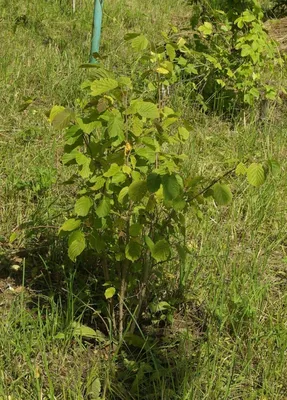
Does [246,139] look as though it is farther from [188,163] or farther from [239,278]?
[239,278]

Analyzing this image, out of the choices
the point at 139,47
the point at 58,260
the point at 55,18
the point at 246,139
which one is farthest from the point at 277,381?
the point at 55,18

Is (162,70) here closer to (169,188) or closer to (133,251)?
(169,188)

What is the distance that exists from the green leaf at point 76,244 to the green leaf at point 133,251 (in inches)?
6.4

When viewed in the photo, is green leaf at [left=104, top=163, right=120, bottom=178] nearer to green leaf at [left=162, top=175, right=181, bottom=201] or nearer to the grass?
green leaf at [left=162, top=175, right=181, bottom=201]

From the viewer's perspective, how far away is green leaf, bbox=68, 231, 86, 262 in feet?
7.14

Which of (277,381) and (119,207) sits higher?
(119,207)

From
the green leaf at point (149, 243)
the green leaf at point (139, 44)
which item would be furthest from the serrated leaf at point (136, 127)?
the green leaf at point (149, 243)

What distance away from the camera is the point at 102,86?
199cm

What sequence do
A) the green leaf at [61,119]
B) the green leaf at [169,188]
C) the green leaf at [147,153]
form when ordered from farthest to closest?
the green leaf at [147,153], the green leaf at [61,119], the green leaf at [169,188]

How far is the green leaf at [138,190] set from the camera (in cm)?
202

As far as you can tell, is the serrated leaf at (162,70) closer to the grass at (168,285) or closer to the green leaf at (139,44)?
the green leaf at (139,44)

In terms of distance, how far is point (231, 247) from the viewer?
318cm

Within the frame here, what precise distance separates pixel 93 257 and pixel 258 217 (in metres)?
1.04

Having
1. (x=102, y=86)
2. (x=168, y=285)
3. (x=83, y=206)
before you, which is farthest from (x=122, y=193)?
(x=168, y=285)
